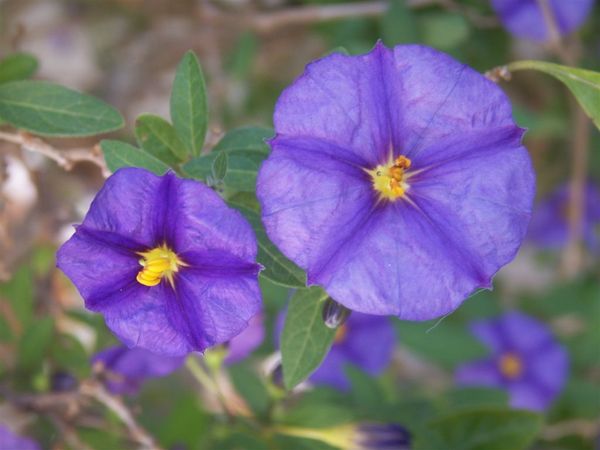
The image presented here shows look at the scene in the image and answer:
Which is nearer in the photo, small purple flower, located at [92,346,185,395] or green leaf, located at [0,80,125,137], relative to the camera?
green leaf, located at [0,80,125,137]

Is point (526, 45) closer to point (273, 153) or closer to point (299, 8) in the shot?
point (299, 8)

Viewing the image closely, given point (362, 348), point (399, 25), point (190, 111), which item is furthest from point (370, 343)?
point (190, 111)

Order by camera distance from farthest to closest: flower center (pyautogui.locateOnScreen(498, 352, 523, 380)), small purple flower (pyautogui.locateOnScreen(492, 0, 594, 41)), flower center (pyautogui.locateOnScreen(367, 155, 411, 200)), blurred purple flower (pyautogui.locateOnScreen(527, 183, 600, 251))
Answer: blurred purple flower (pyautogui.locateOnScreen(527, 183, 600, 251)) → flower center (pyautogui.locateOnScreen(498, 352, 523, 380)) → small purple flower (pyautogui.locateOnScreen(492, 0, 594, 41)) → flower center (pyautogui.locateOnScreen(367, 155, 411, 200))

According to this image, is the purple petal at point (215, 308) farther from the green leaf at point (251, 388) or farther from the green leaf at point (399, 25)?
the green leaf at point (399, 25)

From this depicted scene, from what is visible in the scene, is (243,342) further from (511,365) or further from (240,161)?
(511,365)

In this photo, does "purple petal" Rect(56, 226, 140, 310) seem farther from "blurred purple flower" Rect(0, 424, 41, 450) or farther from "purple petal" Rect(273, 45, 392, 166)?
"blurred purple flower" Rect(0, 424, 41, 450)

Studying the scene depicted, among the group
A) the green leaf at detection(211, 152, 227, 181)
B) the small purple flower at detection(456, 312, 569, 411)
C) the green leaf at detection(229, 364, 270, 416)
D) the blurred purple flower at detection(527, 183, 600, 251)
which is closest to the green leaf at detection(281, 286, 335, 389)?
the green leaf at detection(211, 152, 227, 181)

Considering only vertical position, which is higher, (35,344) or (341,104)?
(341,104)
